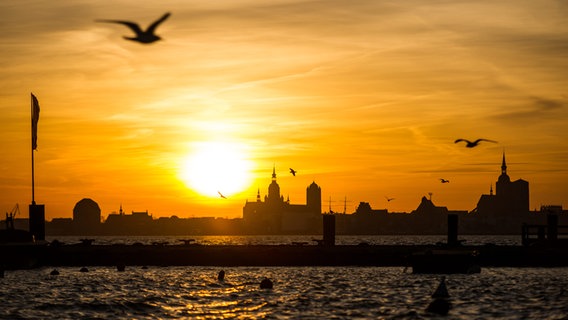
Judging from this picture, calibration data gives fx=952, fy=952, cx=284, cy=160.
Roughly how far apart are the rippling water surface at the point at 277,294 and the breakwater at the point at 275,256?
2.06m

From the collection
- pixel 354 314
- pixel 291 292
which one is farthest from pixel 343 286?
pixel 354 314

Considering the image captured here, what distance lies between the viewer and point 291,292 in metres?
66.1

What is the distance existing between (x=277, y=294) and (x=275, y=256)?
1191 inches

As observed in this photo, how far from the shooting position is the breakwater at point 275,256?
301 feet

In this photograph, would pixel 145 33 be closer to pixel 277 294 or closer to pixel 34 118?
pixel 277 294

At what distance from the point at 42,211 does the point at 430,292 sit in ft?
131

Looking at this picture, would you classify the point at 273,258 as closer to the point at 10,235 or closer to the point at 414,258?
the point at 414,258

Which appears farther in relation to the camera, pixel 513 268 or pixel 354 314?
pixel 513 268

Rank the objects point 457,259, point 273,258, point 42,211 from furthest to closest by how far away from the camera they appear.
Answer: point 273,258 → point 42,211 → point 457,259

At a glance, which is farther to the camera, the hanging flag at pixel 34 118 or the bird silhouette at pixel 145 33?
the hanging flag at pixel 34 118

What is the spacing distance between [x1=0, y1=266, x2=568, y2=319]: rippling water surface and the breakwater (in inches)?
81.2

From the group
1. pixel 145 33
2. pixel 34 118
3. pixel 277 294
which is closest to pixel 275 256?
pixel 34 118

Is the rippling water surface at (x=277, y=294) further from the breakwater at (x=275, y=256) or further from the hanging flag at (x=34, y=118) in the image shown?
the hanging flag at (x=34, y=118)

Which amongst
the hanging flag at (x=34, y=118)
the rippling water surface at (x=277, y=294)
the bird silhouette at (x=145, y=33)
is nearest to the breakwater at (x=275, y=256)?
the rippling water surface at (x=277, y=294)
